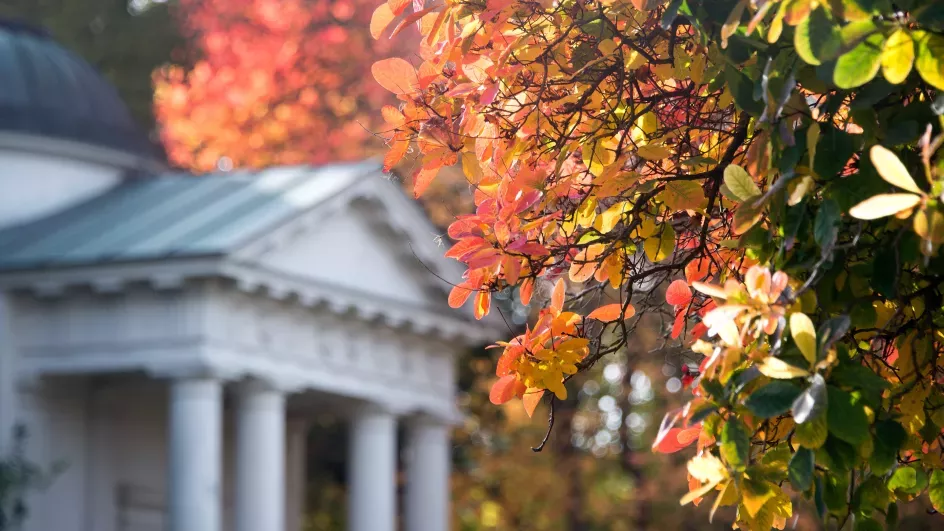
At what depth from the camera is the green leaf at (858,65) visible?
3.42 meters

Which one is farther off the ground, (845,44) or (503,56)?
(503,56)

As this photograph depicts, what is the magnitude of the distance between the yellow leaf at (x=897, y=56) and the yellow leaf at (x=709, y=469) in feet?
3.37

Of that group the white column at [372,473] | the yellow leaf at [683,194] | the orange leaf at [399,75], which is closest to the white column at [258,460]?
the white column at [372,473]

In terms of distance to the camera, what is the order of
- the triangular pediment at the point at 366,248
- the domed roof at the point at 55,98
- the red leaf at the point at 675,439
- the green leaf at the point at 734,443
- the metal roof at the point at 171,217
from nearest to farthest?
1. the green leaf at the point at 734,443
2. the red leaf at the point at 675,439
3. the metal roof at the point at 171,217
4. the triangular pediment at the point at 366,248
5. the domed roof at the point at 55,98

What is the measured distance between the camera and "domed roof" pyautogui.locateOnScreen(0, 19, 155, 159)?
74.6 feet

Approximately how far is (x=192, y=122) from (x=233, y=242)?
18.6 meters

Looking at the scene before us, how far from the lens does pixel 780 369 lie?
352cm

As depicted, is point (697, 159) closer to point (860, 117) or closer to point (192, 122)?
point (860, 117)

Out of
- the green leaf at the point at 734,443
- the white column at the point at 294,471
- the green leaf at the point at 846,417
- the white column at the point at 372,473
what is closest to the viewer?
the green leaf at the point at 846,417

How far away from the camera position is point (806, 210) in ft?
13.4

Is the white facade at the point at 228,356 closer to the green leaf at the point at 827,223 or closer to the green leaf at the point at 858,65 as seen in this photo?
the green leaf at the point at 827,223

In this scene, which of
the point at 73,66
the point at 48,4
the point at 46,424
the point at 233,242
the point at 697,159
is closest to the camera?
the point at 697,159

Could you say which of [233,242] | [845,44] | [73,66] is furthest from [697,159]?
[73,66]

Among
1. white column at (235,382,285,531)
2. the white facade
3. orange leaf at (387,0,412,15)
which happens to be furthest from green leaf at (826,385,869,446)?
white column at (235,382,285,531)
